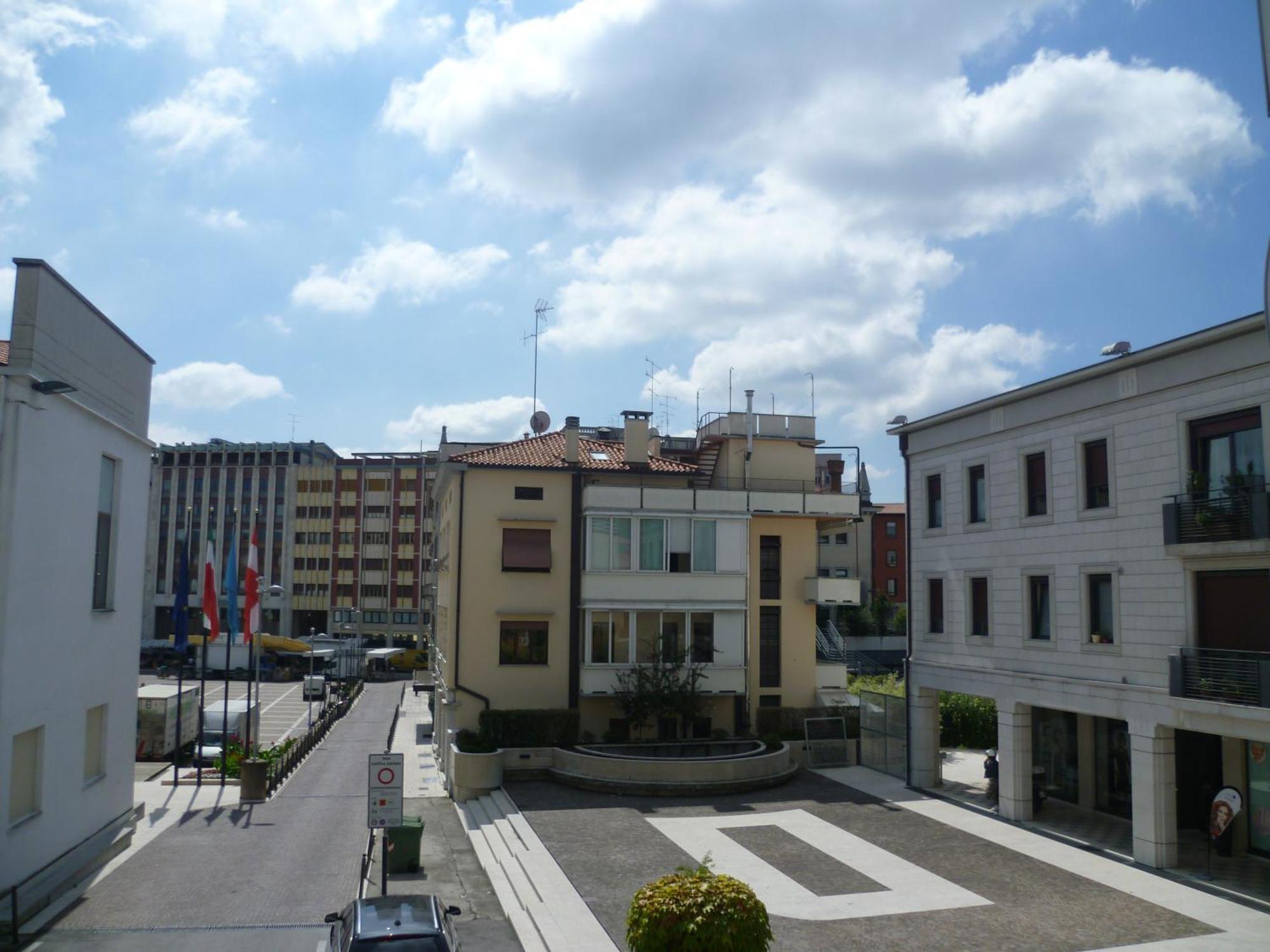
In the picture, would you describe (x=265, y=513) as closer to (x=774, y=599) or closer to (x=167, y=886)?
(x=774, y=599)

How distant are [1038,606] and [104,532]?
21.1 meters

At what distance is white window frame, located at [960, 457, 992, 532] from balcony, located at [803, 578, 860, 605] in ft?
27.2

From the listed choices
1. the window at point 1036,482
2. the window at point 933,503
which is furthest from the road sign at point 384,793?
the window at point 933,503

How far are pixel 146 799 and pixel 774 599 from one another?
20.3m

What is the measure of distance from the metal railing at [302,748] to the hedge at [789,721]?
15.3m

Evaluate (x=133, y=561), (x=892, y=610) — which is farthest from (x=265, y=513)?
(x=133, y=561)

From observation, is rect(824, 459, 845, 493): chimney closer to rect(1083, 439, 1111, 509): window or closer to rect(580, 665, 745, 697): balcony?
rect(580, 665, 745, 697): balcony

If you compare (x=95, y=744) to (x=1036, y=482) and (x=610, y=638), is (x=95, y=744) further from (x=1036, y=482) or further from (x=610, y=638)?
(x=1036, y=482)

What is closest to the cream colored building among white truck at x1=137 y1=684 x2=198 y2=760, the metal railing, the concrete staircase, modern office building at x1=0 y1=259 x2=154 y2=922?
the metal railing

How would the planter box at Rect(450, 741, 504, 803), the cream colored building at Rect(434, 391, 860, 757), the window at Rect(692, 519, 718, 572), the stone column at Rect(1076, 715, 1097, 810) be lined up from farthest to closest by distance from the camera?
the window at Rect(692, 519, 718, 572)
the cream colored building at Rect(434, 391, 860, 757)
the planter box at Rect(450, 741, 504, 803)
the stone column at Rect(1076, 715, 1097, 810)

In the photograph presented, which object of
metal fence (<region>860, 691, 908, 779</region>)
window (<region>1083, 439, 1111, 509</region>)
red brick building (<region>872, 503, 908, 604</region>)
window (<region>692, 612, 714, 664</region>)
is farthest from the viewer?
red brick building (<region>872, 503, 908, 604</region>)

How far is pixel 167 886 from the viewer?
17.8 meters

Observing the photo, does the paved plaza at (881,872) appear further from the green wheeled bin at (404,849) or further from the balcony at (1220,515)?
the balcony at (1220,515)

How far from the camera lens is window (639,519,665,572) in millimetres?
31844
